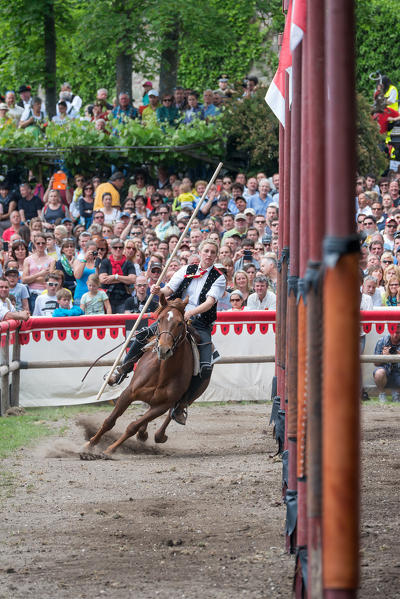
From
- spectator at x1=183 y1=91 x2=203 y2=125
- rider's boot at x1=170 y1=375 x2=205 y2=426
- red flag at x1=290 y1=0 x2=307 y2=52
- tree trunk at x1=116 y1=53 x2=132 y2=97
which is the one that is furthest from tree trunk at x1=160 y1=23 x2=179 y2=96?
red flag at x1=290 y1=0 x2=307 y2=52

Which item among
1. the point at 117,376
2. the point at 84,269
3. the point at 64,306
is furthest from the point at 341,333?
the point at 84,269

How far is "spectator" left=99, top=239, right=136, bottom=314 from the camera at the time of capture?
49.4 feet

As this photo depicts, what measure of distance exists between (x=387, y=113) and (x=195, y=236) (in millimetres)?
10448

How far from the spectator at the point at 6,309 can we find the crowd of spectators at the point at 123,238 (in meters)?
0.33

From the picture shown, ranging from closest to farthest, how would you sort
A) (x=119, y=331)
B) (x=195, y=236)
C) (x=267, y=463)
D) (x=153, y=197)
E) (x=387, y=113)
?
(x=267, y=463) < (x=119, y=331) < (x=195, y=236) < (x=153, y=197) < (x=387, y=113)

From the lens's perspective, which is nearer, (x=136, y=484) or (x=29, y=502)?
(x=29, y=502)

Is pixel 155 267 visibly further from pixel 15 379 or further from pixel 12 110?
pixel 12 110

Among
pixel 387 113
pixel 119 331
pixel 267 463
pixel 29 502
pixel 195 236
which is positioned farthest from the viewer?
pixel 387 113

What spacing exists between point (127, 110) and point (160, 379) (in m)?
12.8

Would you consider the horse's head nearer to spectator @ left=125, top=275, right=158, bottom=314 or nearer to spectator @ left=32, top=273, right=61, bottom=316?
spectator @ left=125, top=275, right=158, bottom=314

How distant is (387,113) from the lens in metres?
25.1

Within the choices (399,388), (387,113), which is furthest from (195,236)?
(387,113)

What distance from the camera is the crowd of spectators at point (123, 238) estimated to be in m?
14.8

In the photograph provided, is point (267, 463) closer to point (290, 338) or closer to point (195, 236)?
point (290, 338)
